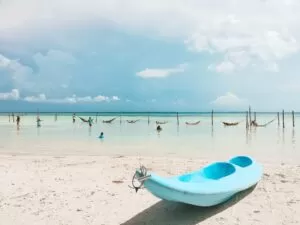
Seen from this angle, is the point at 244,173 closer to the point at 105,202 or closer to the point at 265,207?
the point at 265,207

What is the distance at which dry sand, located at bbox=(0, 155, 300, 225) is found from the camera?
6875 millimetres

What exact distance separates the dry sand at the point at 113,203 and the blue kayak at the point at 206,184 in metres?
0.40

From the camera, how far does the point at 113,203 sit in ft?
25.8

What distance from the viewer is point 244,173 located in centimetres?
829

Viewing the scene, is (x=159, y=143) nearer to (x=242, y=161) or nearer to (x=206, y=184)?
(x=242, y=161)

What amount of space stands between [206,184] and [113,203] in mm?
2324

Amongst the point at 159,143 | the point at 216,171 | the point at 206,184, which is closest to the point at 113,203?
the point at 206,184

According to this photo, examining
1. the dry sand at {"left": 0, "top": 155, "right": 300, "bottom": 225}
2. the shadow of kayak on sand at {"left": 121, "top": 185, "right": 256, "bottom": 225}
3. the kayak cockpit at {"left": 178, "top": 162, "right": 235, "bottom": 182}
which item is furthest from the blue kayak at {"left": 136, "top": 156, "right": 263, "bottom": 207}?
the dry sand at {"left": 0, "top": 155, "right": 300, "bottom": 225}

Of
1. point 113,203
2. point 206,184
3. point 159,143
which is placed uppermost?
point 206,184

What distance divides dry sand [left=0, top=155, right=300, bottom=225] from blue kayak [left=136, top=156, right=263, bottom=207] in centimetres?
40

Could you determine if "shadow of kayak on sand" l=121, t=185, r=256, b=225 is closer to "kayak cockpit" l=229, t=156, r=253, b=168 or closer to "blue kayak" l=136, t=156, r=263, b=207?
"blue kayak" l=136, t=156, r=263, b=207

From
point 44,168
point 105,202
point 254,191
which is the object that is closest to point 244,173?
point 254,191

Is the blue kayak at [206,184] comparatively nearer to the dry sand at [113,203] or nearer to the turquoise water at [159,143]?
the dry sand at [113,203]

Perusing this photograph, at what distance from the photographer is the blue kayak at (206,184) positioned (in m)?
5.68
